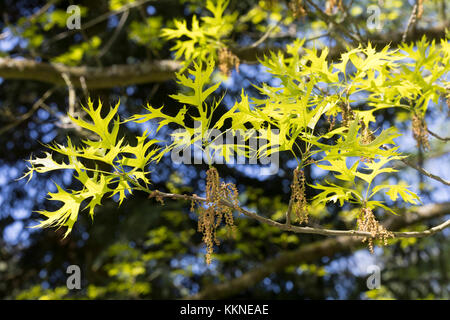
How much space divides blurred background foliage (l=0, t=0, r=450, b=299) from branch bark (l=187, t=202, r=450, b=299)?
315mm

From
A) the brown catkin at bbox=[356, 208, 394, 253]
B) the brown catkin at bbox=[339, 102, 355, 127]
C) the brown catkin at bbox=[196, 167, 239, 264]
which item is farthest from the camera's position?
the brown catkin at bbox=[339, 102, 355, 127]

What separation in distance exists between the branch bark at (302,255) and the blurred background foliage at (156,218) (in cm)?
31

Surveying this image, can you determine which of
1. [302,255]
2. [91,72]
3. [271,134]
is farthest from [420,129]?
[91,72]

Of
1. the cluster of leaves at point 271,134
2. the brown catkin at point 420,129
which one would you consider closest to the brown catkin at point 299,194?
the cluster of leaves at point 271,134

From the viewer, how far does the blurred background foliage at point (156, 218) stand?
5.32 m

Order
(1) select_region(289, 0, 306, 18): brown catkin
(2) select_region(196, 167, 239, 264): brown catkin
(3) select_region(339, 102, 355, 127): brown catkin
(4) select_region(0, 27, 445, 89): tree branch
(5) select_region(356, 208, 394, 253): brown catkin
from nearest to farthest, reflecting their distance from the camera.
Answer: (2) select_region(196, 167, 239, 264): brown catkin < (5) select_region(356, 208, 394, 253): brown catkin < (3) select_region(339, 102, 355, 127): brown catkin < (1) select_region(289, 0, 306, 18): brown catkin < (4) select_region(0, 27, 445, 89): tree branch

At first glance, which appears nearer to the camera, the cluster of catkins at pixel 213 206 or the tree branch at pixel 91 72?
the cluster of catkins at pixel 213 206

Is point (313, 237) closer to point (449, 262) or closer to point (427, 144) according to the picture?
point (449, 262)

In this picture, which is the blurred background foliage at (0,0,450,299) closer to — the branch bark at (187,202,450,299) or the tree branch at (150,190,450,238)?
the branch bark at (187,202,450,299)

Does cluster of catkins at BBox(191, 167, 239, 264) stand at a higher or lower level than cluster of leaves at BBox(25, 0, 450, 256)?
lower

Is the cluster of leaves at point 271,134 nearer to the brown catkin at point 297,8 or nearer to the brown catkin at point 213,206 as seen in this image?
the brown catkin at point 213,206

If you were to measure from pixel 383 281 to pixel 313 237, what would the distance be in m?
1.13

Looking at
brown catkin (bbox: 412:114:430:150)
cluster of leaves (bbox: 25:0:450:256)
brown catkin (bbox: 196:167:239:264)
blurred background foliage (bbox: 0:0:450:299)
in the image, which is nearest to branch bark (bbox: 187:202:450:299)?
blurred background foliage (bbox: 0:0:450:299)

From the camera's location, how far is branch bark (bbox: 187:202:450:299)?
15.7ft
